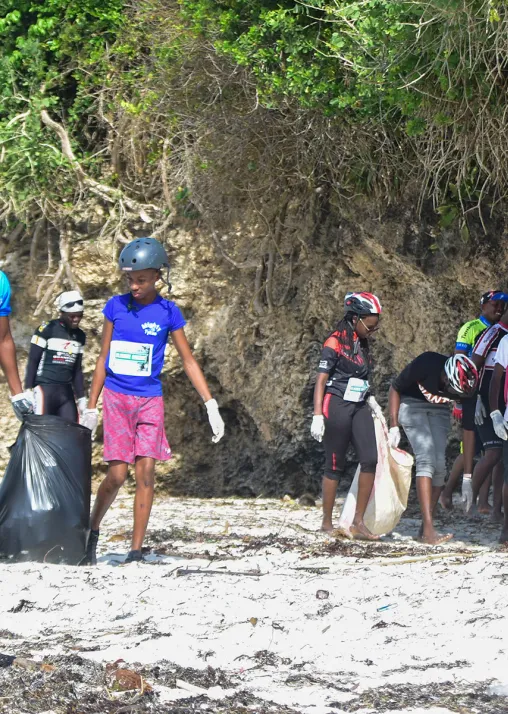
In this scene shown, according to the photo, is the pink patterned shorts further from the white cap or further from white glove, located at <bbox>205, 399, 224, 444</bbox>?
the white cap

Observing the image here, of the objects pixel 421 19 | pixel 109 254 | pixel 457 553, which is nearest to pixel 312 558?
pixel 457 553

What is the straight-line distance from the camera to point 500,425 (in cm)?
612

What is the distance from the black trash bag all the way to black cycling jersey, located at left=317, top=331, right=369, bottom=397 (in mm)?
1970

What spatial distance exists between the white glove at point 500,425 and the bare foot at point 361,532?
111 centimetres

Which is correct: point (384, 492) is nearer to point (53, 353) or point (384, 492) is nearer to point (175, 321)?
point (175, 321)

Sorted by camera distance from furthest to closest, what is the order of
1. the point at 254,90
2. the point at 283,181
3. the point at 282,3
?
1. the point at 283,181
2. the point at 254,90
3. the point at 282,3

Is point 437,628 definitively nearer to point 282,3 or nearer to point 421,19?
point 421,19

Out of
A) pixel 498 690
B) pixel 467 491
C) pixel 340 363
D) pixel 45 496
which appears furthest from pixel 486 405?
pixel 498 690

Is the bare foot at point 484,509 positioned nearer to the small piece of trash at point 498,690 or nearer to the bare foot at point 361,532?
the bare foot at point 361,532

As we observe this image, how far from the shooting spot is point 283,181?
9195 millimetres

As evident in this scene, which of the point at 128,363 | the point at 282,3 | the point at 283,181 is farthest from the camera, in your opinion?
the point at 283,181

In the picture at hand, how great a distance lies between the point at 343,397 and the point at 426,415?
1.88 feet

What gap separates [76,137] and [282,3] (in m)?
3.85

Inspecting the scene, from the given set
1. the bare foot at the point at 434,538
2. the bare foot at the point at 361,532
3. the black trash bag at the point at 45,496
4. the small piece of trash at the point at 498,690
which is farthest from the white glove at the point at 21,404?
the small piece of trash at the point at 498,690
